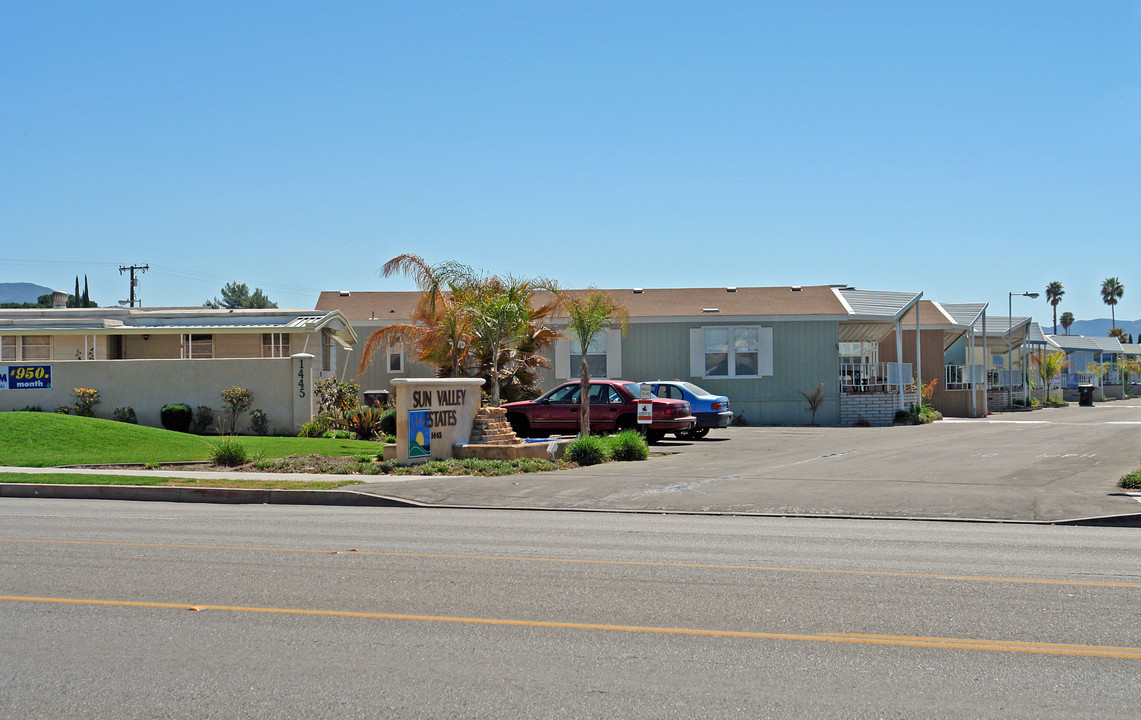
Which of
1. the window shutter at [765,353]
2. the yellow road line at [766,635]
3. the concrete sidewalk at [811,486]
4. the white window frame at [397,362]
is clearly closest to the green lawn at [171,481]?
the concrete sidewalk at [811,486]

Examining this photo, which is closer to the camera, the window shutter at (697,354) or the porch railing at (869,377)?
the window shutter at (697,354)

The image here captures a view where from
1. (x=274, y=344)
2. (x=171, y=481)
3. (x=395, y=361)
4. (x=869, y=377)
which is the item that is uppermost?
(x=274, y=344)

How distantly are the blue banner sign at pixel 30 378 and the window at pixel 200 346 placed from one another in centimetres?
636

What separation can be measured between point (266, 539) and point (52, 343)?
1034 inches

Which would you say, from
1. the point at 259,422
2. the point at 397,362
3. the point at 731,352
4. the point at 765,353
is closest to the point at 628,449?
the point at 259,422

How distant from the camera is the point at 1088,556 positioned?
960 centimetres

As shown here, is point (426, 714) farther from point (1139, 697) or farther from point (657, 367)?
point (657, 367)

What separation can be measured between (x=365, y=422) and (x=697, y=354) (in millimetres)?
13689

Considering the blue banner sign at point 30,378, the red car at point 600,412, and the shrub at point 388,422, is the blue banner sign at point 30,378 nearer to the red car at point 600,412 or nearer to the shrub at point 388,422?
the shrub at point 388,422

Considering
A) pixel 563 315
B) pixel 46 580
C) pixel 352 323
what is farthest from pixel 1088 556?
pixel 352 323

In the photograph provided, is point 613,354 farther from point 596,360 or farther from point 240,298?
point 240,298

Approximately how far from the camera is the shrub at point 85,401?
26.7 m

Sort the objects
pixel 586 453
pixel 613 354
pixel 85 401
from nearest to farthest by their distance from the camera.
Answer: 1. pixel 586 453
2. pixel 85 401
3. pixel 613 354

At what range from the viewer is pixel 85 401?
26719mm
